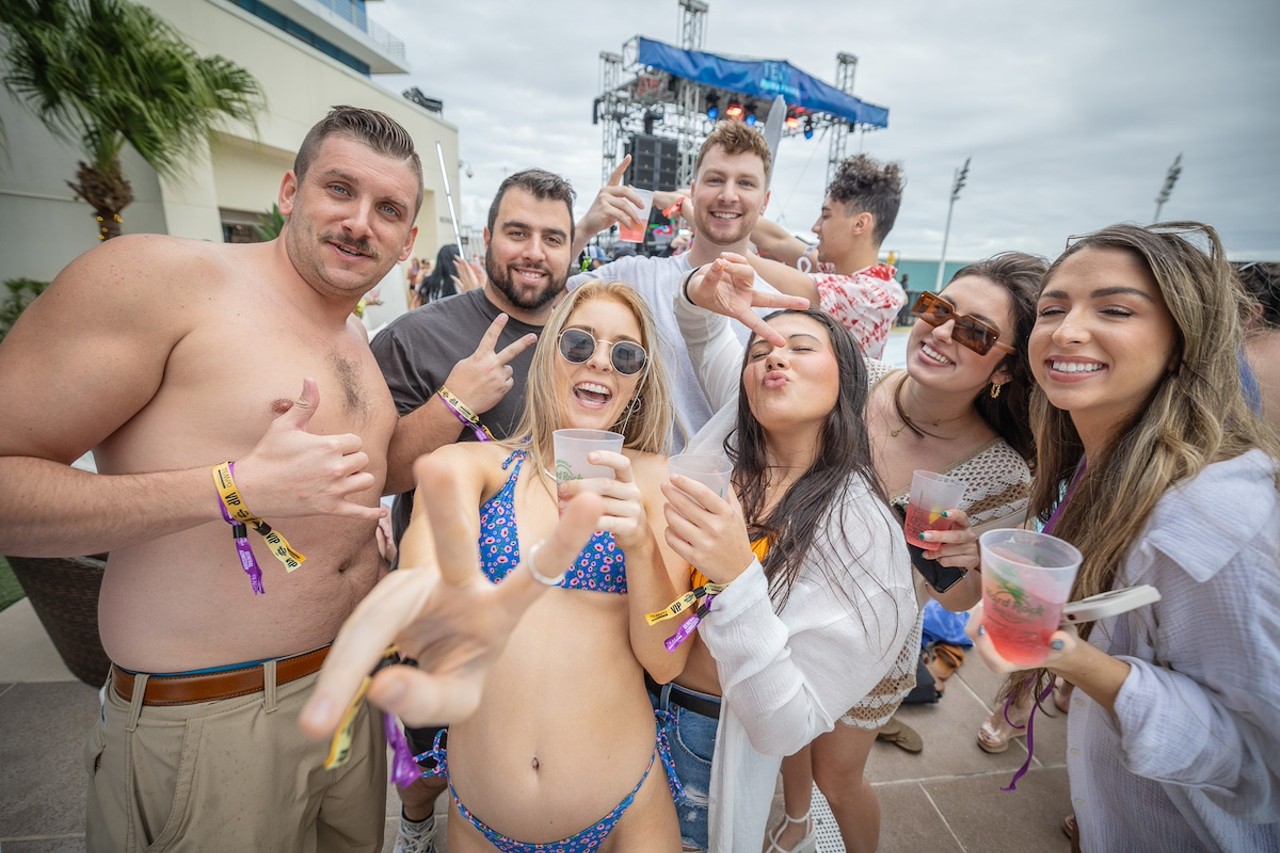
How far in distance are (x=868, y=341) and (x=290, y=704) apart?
354 cm

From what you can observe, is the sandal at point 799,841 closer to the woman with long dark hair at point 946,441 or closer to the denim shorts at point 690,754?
the woman with long dark hair at point 946,441

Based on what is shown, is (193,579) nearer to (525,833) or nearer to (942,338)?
(525,833)

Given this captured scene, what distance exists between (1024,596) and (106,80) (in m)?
8.98

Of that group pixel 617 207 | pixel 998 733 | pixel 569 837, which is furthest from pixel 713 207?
pixel 998 733

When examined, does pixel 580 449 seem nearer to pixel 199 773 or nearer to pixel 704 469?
pixel 704 469

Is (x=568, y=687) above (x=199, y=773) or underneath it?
above

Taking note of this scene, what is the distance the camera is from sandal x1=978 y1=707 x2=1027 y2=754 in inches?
126

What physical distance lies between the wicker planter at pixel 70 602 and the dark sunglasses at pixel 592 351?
250 centimetres

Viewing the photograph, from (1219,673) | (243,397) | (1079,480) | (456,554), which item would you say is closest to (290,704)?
(243,397)

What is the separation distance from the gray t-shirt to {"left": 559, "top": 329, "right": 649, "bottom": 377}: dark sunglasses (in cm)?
72

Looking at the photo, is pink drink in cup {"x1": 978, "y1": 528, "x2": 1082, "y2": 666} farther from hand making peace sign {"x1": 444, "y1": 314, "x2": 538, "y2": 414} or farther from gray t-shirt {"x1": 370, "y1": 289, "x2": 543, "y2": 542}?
gray t-shirt {"x1": 370, "y1": 289, "x2": 543, "y2": 542}

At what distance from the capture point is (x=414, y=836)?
2441 mm

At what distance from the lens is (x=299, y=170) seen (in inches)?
74.1

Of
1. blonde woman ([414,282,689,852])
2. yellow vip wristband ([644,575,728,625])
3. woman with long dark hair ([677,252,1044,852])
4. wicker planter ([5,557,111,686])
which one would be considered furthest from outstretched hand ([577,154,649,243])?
wicker planter ([5,557,111,686])
